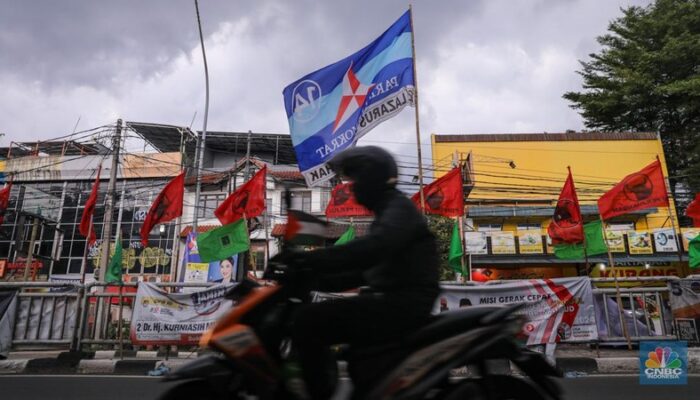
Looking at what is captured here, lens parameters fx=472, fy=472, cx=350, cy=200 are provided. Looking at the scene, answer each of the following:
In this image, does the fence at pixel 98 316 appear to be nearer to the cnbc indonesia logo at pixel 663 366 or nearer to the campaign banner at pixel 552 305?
the campaign banner at pixel 552 305

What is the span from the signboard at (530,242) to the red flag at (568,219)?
7223 mm

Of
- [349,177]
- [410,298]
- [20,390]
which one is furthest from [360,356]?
[20,390]

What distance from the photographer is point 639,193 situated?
10.8 m

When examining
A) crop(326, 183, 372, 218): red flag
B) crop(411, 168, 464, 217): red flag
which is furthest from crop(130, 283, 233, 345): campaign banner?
crop(411, 168, 464, 217): red flag

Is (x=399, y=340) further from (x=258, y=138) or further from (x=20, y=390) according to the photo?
(x=258, y=138)

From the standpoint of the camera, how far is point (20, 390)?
5410 millimetres

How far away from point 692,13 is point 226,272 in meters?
26.0

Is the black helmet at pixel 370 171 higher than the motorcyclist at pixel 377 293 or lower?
higher

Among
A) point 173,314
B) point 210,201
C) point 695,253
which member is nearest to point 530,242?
point 695,253

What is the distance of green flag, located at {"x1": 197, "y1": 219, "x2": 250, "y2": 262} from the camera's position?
11469mm

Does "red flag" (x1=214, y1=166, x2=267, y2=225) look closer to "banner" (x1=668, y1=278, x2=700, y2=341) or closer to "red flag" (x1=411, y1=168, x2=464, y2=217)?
"red flag" (x1=411, y1=168, x2=464, y2=217)

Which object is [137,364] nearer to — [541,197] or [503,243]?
[503,243]

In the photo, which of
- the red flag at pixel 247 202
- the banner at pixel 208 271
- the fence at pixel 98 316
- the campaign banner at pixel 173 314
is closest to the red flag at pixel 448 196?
the red flag at pixel 247 202

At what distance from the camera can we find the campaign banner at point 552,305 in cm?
796
